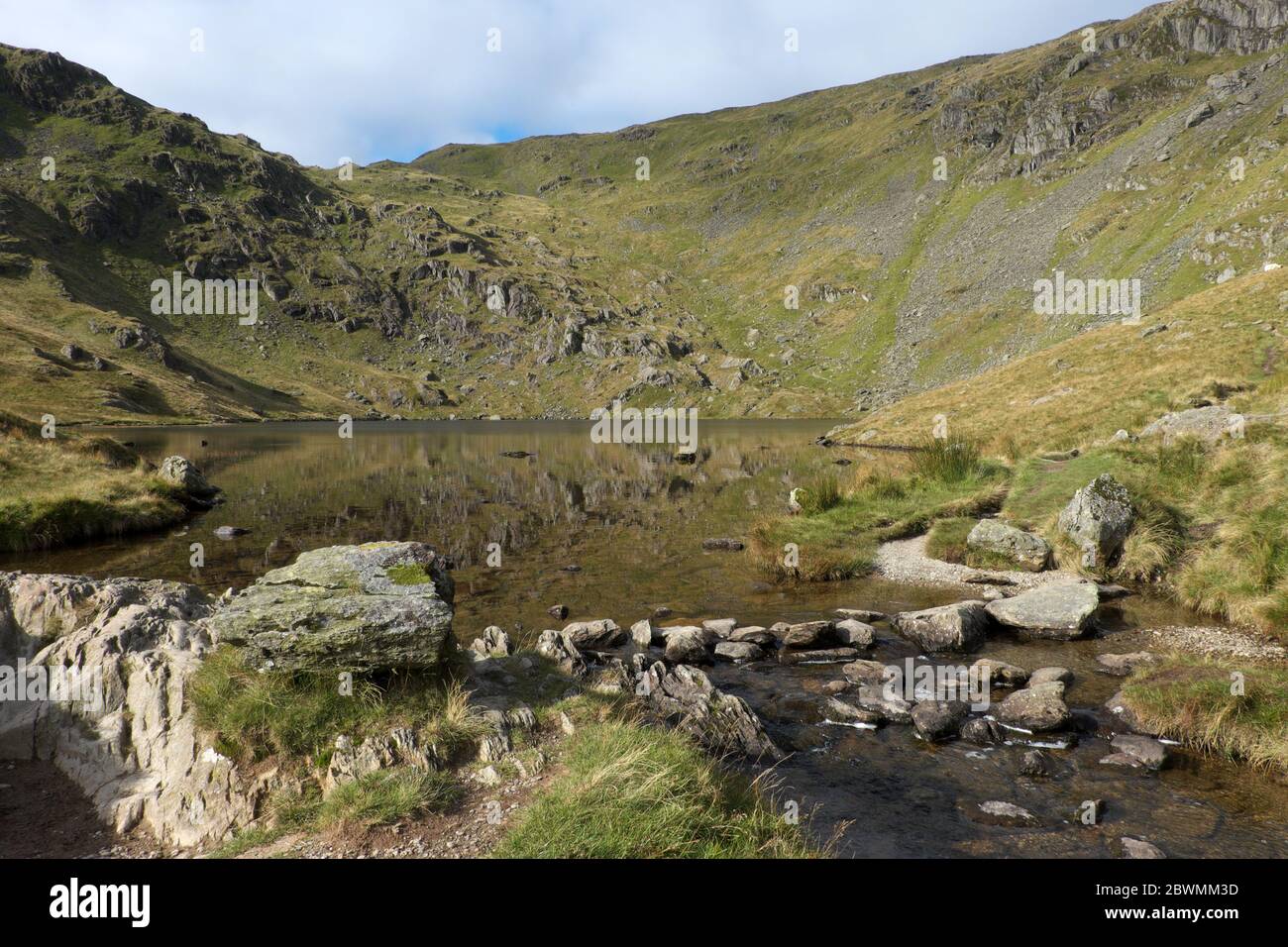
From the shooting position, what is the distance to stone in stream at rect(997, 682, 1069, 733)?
36.3 feet

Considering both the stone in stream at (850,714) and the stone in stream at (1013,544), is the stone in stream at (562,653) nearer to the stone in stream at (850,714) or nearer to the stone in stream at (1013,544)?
the stone in stream at (850,714)

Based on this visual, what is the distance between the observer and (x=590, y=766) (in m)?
8.10

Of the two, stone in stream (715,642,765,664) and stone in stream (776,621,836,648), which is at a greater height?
stone in stream (776,621,836,648)

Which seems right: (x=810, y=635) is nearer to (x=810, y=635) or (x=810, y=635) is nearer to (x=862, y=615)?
(x=810, y=635)

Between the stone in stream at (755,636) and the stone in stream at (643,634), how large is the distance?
6.90 ft

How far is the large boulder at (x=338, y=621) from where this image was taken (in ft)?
30.1

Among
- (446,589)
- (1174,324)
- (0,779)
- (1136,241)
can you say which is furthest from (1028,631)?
(1136,241)

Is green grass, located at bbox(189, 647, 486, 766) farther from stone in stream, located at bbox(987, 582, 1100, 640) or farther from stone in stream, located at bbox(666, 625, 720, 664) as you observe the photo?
stone in stream, located at bbox(987, 582, 1100, 640)

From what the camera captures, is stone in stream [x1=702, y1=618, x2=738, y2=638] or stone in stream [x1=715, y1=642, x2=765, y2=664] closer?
stone in stream [x1=715, y1=642, x2=765, y2=664]

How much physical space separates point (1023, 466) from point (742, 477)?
22.5 m

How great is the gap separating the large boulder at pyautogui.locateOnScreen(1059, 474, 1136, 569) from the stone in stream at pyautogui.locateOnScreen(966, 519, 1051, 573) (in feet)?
3.28

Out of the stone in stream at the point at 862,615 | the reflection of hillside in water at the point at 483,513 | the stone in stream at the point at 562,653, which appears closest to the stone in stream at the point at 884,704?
the stone in stream at the point at 862,615

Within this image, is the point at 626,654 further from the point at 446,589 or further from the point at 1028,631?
the point at 1028,631

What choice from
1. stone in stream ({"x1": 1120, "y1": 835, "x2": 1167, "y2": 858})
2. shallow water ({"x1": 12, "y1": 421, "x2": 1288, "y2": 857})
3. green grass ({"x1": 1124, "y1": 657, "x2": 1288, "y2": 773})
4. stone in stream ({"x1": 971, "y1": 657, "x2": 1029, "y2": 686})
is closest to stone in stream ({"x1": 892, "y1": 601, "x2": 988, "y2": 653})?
shallow water ({"x1": 12, "y1": 421, "x2": 1288, "y2": 857})
